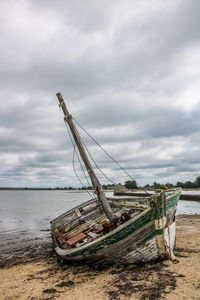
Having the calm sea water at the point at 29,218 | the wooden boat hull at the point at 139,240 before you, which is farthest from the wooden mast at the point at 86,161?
the calm sea water at the point at 29,218

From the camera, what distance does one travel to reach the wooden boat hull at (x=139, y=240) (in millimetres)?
8461

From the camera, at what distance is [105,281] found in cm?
785

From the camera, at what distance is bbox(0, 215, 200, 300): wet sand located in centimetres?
678

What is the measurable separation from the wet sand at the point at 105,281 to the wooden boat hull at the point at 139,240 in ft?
1.30

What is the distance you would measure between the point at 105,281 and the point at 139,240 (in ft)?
6.19

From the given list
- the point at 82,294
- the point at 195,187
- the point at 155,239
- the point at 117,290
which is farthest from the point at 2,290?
the point at 195,187

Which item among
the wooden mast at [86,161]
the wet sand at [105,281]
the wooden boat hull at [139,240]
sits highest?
the wooden mast at [86,161]

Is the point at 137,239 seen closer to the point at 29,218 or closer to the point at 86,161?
the point at 86,161

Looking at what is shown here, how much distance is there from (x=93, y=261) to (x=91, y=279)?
99 centimetres

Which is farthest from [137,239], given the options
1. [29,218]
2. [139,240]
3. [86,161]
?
[29,218]

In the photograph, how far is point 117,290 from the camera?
7.08m

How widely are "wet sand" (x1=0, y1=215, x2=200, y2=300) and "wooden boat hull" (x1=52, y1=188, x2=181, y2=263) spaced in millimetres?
395

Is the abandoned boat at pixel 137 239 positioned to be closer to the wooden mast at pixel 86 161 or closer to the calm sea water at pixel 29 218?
the wooden mast at pixel 86 161

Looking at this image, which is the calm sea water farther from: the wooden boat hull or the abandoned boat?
the wooden boat hull
